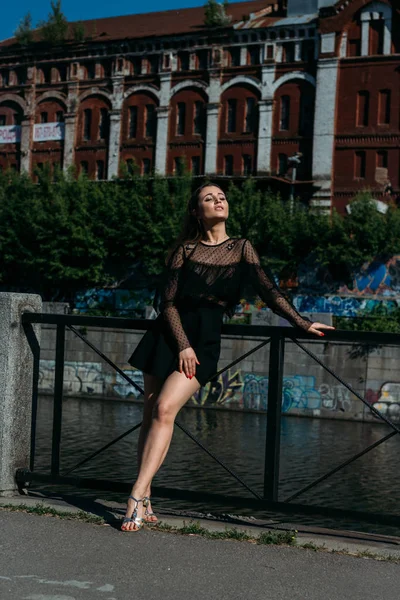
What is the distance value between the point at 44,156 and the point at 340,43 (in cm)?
1823

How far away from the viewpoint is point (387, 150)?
43.5 m

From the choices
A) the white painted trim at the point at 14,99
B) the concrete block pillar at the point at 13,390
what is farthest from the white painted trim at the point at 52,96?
the concrete block pillar at the point at 13,390

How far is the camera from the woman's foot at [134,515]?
17.1 feet

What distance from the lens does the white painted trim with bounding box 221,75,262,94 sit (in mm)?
46500

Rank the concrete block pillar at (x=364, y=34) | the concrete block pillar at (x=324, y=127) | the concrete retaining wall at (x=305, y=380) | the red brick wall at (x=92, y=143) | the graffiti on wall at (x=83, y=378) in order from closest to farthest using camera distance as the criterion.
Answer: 1. the concrete retaining wall at (x=305, y=380)
2. the graffiti on wall at (x=83, y=378)
3. the concrete block pillar at (x=324, y=127)
4. the concrete block pillar at (x=364, y=34)
5. the red brick wall at (x=92, y=143)

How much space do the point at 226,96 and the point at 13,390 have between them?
140 ft

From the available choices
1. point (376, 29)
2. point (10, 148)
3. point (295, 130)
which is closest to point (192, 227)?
point (295, 130)

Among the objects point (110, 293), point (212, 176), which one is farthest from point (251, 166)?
point (110, 293)

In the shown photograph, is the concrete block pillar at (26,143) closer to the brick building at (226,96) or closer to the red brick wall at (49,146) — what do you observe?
the brick building at (226,96)

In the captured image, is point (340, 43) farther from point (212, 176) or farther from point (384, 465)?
point (384, 465)

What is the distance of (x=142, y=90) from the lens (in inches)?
1949

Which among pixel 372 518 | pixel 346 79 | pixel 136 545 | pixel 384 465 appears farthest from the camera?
pixel 346 79

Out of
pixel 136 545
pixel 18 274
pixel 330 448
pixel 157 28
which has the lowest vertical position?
pixel 330 448

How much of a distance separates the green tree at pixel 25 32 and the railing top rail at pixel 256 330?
50.6m
